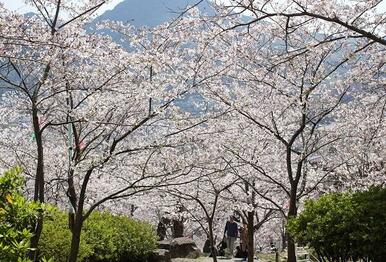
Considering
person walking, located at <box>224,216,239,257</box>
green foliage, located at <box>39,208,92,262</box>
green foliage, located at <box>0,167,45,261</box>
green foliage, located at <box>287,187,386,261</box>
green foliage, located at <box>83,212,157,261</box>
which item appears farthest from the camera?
person walking, located at <box>224,216,239,257</box>

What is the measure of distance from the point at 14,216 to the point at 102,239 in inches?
339

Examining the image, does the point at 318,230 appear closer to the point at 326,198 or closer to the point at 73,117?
the point at 326,198

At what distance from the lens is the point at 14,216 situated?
3.88 m

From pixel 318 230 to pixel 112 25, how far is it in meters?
5.67

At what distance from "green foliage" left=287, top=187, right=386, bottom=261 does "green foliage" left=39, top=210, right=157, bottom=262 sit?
15.2ft

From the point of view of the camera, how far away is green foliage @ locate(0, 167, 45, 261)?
3523 mm

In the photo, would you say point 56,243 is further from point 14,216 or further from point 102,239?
point 14,216

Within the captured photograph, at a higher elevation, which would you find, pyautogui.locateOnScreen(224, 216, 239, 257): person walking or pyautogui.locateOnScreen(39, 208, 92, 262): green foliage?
pyautogui.locateOnScreen(224, 216, 239, 257): person walking

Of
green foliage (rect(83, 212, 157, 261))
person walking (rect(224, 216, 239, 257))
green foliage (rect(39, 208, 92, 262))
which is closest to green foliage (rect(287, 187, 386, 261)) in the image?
green foliage (rect(39, 208, 92, 262))

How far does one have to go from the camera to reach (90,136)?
10609 millimetres

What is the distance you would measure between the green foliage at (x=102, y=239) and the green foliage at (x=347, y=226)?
182 inches

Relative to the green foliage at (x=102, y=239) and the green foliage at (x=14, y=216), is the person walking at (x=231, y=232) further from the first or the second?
the green foliage at (x=14, y=216)

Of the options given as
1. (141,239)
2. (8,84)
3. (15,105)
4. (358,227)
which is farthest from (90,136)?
(358,227)

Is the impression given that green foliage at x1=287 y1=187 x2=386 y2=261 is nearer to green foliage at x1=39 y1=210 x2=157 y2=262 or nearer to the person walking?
green foliage at x1=39 y1=210 x2=157 y2=262
